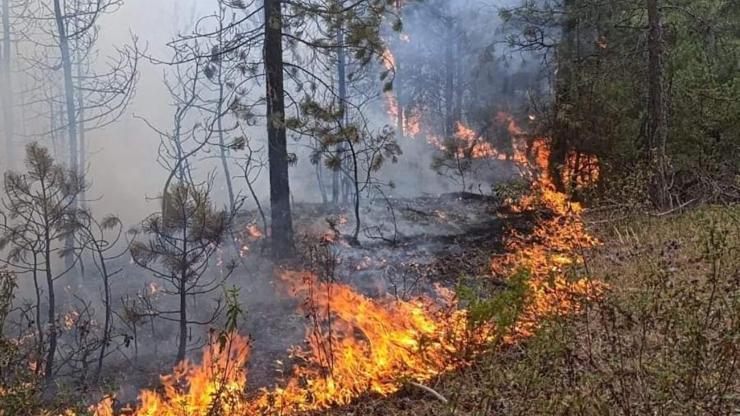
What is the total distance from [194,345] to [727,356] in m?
6.85

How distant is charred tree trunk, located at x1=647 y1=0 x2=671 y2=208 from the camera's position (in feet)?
30.8

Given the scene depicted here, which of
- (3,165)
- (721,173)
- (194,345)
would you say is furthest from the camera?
(3,165)

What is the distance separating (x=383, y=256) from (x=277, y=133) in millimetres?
3093

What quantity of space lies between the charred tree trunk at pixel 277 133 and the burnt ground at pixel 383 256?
1.52ft

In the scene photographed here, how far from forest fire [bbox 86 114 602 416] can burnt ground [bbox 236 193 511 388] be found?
317mm

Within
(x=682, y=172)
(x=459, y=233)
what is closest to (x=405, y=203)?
(x=459, y=233)

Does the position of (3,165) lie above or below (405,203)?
above

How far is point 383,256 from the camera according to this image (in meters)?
10.2

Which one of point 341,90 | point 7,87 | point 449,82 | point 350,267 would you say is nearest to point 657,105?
point 350,267

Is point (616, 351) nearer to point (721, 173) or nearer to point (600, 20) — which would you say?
point (721, 173)

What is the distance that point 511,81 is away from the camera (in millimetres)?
19266

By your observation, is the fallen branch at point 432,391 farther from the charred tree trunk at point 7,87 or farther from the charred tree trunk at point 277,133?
the charred tree trunk at point 7,87

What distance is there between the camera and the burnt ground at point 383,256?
786cm

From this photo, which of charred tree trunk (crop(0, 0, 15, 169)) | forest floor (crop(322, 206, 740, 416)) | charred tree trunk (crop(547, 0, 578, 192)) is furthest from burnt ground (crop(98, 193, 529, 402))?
charred tree trunk (crop(0, 0, 15, 169))
